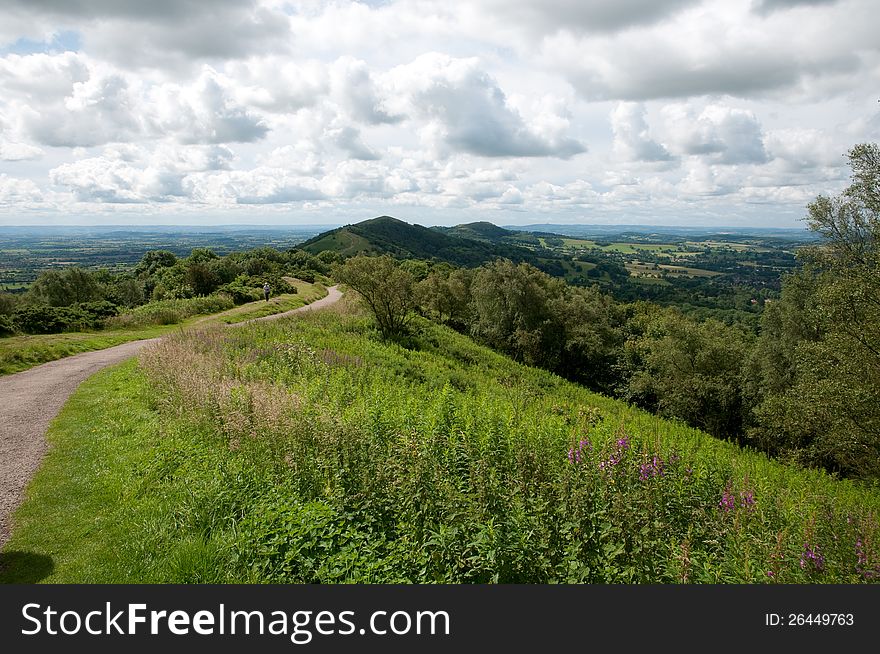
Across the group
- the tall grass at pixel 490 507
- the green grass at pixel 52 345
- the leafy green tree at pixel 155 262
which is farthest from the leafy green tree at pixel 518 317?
the leafy green tree at pixel 155 262

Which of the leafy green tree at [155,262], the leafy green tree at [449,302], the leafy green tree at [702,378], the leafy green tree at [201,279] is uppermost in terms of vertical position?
the leafy green tree at [155,262]

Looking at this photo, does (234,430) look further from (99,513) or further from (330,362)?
(330,362)

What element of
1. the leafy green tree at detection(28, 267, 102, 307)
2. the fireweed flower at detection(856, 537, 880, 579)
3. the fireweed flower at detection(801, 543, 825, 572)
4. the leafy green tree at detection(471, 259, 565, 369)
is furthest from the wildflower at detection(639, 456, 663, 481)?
the leafy green tree at detection(28, 267, 102, 307)

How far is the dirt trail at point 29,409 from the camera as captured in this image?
8.14m

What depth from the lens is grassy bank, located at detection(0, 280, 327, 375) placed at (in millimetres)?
18395

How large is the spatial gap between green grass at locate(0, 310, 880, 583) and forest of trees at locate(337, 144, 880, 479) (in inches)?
346

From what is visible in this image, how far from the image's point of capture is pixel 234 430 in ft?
30.3

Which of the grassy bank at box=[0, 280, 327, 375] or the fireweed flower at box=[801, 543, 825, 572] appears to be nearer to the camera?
the fireweed flower at box=[801, 543, 825, 572]

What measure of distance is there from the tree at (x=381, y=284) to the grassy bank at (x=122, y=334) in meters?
9.09

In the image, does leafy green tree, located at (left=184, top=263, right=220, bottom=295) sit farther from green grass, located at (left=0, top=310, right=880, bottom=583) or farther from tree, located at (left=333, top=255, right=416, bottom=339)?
green grass, located at (left=0, top=310, right=880, bottom=583)

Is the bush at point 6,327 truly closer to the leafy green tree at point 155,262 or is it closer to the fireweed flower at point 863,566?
the fireweed flower at point 863,566

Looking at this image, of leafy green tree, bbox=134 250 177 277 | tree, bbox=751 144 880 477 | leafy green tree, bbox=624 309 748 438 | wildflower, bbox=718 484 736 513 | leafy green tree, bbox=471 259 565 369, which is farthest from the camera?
leafy green tree, bbox=134 250 177 277

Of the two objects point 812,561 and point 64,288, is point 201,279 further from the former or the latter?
point 812,561

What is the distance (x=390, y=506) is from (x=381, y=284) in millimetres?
22668
